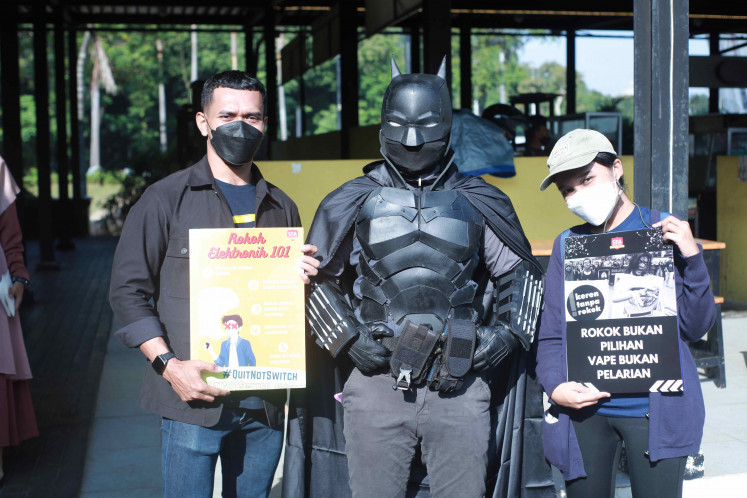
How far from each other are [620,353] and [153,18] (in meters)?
16.5

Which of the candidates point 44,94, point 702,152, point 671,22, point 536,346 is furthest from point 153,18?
point 536,346

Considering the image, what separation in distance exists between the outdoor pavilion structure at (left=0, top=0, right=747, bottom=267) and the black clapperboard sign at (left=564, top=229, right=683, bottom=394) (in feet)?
5.33

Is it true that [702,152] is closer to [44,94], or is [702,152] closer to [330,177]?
[330,177]

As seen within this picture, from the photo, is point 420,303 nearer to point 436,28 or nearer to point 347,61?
point 436,28

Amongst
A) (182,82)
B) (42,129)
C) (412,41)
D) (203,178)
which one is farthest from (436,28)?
(182,82)

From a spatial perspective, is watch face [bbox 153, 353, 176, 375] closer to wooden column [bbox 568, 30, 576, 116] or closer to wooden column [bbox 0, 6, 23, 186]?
wooden column [bbox 0, 6, 23, 186]

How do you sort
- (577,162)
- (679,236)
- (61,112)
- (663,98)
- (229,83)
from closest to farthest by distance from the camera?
(679,236), (577,162), (229,83), (663,98), (61,112)

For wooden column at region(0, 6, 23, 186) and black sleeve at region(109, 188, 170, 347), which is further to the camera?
wooden column at region(0, 6, 23, 186)

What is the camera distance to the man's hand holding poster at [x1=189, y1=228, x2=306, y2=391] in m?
2.58

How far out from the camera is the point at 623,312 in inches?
102

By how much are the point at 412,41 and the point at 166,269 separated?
1683 centimetres

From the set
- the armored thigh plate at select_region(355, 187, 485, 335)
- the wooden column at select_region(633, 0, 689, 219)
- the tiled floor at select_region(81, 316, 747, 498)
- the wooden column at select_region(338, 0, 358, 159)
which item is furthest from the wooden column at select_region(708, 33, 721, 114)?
the armored thigh plate at select_region(355, 187, 485, 335)

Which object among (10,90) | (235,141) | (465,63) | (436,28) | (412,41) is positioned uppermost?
(412,41)

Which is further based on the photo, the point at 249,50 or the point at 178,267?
the point at 249,50
